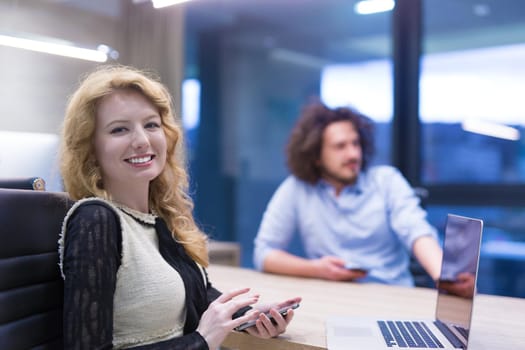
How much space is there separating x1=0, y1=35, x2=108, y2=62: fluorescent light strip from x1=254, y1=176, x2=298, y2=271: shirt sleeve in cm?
206

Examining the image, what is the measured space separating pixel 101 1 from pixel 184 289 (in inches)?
135

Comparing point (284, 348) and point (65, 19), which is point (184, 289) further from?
point (65, 19)

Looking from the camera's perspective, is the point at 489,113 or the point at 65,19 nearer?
the point at 489,113

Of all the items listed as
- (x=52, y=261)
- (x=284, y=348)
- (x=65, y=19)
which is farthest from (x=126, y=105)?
(x=65, y=19)

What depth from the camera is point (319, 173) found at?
2.61 meters

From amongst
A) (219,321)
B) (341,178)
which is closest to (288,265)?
(341,178)

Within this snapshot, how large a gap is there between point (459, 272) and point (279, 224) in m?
1.18

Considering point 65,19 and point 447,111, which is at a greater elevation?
point 65,19

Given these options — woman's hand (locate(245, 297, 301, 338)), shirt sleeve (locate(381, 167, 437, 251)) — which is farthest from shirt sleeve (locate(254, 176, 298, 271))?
woman's hand (locate(245, 297, 301, 338))

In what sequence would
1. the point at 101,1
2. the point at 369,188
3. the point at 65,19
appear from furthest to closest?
the point at 101,1 < the point at 65,19 < the point at 369,188

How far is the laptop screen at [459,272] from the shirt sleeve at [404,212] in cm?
75

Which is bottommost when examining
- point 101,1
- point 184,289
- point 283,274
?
point 283,274

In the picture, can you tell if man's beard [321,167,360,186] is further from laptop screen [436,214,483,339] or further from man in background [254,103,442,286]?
laptop screen [436,214,483,339]

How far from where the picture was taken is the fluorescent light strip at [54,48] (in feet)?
11.6
